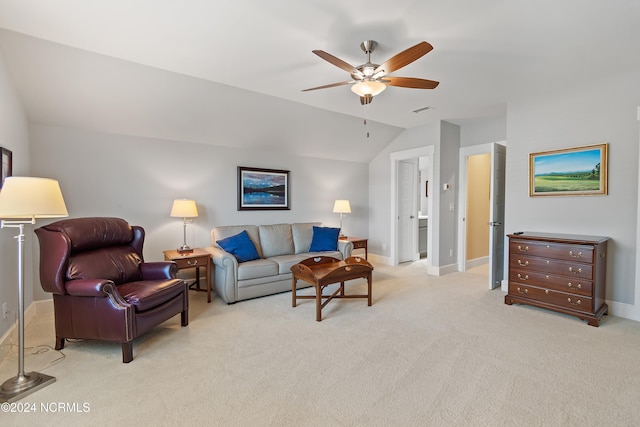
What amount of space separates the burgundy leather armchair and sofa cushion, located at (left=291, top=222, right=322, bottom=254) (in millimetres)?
2163

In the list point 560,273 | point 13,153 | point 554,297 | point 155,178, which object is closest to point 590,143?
point 560,273

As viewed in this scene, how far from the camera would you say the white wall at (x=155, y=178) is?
3506 millimetres

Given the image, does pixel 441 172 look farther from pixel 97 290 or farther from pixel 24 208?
pixel 24 208

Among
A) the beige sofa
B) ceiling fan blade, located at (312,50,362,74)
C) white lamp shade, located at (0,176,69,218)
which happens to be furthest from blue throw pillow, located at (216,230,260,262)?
ceiling fan blade, located at (312,50,362,74)

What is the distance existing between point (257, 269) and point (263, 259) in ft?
1.28

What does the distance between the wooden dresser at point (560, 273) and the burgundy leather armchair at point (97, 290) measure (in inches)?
148

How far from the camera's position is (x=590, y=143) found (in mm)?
3400

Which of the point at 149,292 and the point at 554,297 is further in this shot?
the point at 554,297

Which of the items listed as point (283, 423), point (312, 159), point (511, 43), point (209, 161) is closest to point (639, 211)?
point (511, 43)

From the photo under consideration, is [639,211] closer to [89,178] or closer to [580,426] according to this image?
[580,426]

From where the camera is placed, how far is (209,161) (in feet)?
14.7

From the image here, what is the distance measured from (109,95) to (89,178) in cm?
106

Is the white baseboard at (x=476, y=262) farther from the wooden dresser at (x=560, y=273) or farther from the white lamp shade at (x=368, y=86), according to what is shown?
the white lamp shade at (x=368, y=86)

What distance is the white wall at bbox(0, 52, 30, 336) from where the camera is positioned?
2.53 metres
